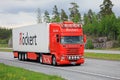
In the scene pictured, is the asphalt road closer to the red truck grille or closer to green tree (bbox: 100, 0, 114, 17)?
the red truck grille

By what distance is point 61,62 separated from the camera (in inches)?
1235

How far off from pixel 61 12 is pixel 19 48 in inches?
4017

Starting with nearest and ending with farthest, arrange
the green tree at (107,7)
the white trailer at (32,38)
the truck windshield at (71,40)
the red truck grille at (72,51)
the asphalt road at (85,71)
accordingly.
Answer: the asphalt road at (85,71)
the red truck grille at (72,51)
the truck windshield at (71,40)
the white trailer at (32,38)
the green tree at (107,7)

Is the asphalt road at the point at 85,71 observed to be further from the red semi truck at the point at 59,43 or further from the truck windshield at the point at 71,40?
the truck windshield at the point at 71,40

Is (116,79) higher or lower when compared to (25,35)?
lower

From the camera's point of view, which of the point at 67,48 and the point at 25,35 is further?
the point at 25,35

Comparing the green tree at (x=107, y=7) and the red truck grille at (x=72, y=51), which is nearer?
the red truck grille at (x=72, y=51)

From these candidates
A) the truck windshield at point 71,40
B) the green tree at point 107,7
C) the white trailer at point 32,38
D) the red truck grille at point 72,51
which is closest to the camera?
the red truck grille at point 72,51

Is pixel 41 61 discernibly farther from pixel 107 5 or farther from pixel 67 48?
pixel 107 5

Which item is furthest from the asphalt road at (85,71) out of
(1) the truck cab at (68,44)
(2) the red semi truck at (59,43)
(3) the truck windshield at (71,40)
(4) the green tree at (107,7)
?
(4) the green tree at (107,7)

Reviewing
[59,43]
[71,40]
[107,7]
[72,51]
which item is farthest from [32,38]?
[107,7]

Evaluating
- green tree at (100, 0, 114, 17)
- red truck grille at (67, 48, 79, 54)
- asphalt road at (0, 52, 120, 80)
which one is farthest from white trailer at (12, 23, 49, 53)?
green tree at (100, 0, 114, 17)

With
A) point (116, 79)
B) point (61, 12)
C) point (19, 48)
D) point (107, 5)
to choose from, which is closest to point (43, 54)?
point (19, 48)

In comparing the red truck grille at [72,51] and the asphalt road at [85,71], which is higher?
the red truck grille at [72,51]
